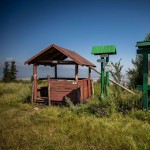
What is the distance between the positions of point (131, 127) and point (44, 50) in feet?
23.2

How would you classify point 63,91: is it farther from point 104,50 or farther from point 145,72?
point 145,72

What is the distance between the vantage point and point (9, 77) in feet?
149

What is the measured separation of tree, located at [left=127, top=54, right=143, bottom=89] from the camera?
45.9 feet

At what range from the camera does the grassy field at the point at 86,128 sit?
522cm

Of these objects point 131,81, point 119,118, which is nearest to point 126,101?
point 119,118

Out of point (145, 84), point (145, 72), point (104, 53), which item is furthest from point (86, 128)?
point (104, 53)

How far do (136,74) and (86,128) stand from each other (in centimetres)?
882

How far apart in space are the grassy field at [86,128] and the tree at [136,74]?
19.3ft

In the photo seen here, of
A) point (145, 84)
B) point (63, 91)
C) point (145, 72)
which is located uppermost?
point (145, 72)

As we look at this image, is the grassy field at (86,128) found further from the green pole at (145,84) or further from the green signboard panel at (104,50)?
the green signboard panel at (104,50)

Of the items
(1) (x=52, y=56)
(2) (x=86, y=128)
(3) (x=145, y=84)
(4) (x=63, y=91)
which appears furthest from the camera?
(1) (x=52, y=56)

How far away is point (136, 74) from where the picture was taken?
1409 cm

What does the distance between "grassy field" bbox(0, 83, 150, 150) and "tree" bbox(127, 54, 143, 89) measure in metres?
5.87

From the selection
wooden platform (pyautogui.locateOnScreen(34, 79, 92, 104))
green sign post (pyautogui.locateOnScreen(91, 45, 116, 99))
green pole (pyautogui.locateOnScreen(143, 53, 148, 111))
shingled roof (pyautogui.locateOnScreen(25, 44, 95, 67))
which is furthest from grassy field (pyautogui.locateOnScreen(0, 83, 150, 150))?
shingled roof (pyautogui.locateOnScreen(25, 44, 95, 67))
